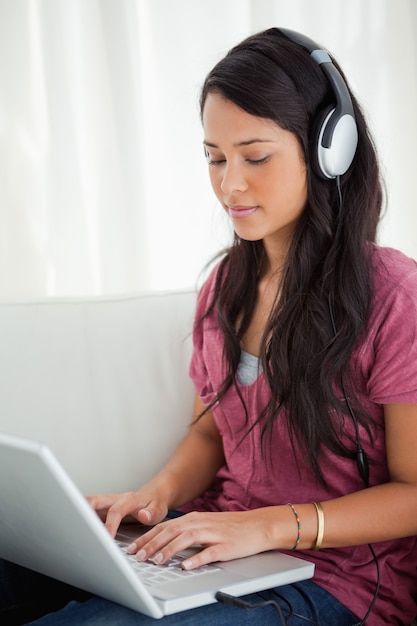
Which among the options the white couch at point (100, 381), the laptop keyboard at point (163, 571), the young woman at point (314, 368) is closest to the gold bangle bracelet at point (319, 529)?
the young woman at point (314, 368)

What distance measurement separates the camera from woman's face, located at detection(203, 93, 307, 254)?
118 centimetres

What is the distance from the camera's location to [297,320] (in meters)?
1.25

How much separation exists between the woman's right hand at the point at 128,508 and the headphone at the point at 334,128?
528 mm

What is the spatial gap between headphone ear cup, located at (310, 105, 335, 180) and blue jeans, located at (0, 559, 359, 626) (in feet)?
1.81

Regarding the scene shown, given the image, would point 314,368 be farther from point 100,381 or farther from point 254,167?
point 100,381

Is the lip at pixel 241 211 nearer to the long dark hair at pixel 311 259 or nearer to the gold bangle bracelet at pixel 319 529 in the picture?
the long dark hair at pixel 311 259

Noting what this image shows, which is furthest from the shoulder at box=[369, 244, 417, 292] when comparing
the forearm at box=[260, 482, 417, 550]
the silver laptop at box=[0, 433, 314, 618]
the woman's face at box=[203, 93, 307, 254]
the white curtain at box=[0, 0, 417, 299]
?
the white curtain at box=[0, 0, 417, 299]

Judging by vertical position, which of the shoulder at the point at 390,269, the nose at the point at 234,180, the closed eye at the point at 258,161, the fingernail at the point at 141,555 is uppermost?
the closed eye at the point at 258,161

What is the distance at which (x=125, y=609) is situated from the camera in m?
1.01

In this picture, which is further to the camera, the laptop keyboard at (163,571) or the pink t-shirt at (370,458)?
the pink t-shirt at (370,458)

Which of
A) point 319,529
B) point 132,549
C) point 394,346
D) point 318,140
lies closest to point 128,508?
point 132,549

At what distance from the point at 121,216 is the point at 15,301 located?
1.52 ft

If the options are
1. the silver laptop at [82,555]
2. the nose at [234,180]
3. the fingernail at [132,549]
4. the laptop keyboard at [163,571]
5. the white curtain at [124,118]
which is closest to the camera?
the silver laptop at [82,555]

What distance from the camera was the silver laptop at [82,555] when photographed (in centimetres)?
82
